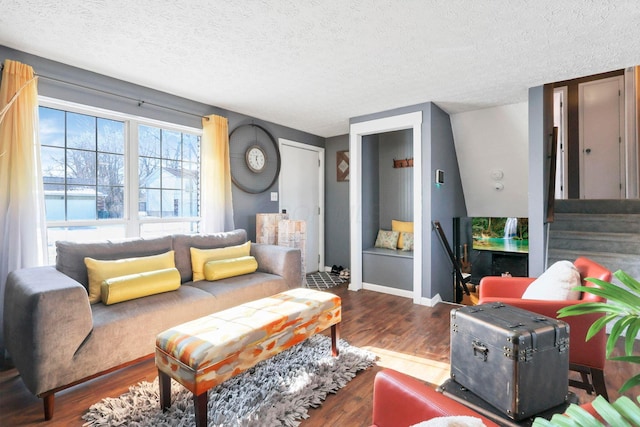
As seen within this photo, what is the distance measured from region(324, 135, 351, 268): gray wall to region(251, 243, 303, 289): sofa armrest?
6.55 feet

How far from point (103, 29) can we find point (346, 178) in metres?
3.60

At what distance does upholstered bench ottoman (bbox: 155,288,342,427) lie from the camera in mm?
1511

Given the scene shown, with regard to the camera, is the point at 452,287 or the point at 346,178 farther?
the point at 346,178

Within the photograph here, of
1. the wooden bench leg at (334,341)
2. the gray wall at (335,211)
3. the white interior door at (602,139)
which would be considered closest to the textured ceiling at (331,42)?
the gray wall at (335,211)

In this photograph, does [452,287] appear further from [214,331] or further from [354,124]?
[214,331]

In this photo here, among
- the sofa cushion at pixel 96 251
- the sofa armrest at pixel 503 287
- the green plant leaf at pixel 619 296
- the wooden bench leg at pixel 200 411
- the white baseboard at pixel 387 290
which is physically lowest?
the white baseboard at pixel 387 290

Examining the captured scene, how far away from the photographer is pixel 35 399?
6.10 ft

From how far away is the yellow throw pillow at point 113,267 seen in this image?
2.23 meters

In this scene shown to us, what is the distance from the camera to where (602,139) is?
4.80 meters

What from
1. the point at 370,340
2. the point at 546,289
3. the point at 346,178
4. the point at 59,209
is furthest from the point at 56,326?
the point at 346,178

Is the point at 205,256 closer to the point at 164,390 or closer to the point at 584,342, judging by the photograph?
the point at 164,390

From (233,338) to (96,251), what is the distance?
4.92 feet

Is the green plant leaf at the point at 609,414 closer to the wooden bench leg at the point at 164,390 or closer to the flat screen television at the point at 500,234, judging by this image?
the wooden bench leg at the point at 164,390

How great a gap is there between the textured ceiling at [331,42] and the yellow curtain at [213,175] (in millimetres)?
425
